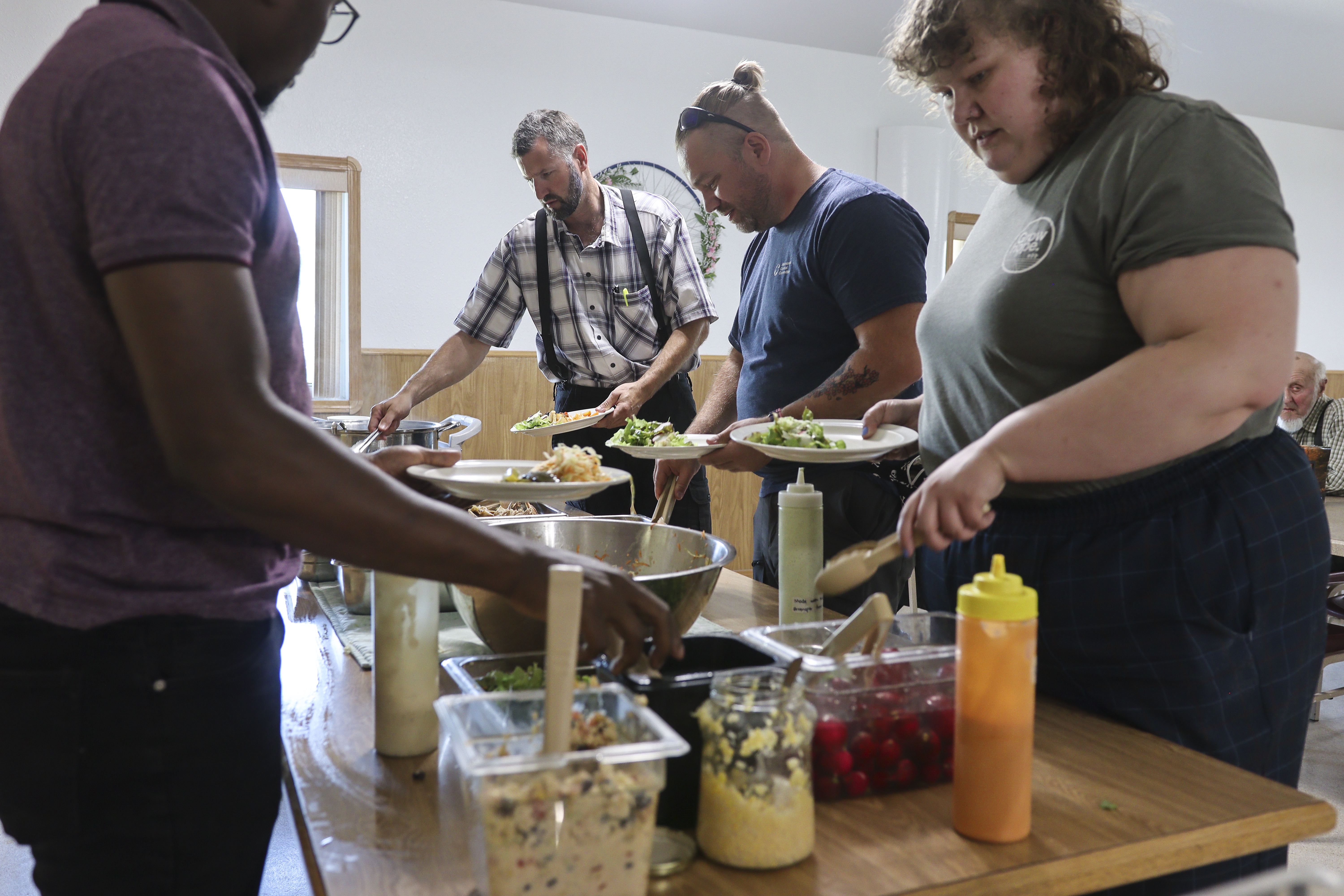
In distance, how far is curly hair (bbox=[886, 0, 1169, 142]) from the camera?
4.00 feet

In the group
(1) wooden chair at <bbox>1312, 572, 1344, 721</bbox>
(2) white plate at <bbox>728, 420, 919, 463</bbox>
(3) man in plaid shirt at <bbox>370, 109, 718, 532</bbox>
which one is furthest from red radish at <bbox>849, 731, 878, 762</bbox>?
(1) wooden chair at <bbox>1312, 572, 1344, 721</bbox>

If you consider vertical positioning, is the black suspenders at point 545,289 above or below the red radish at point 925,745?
above

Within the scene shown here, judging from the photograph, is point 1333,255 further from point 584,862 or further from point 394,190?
point 584,862

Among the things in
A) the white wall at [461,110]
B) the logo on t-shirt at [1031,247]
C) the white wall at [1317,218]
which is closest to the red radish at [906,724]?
the logo on t-shirt at [1031,247]

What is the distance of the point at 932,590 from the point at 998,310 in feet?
1.48

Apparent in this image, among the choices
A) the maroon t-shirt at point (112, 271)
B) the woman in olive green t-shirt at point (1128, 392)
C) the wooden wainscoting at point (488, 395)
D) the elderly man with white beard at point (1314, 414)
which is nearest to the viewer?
the maroon t-shirt at point (112, 271)

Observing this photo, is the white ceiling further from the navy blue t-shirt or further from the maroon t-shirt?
the maroon t-shirt

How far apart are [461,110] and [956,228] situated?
3087 millimetres

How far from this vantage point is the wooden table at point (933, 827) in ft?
2.62

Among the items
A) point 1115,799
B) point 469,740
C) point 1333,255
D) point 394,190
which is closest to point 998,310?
point 1115,799

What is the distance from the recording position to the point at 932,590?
1.47 m

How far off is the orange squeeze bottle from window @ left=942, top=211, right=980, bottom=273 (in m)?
5.48

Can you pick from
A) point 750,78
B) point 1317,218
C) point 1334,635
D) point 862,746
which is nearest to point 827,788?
point 862,746

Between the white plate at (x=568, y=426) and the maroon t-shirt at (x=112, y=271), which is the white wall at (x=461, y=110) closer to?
the white plate at (x=568, y=426)
